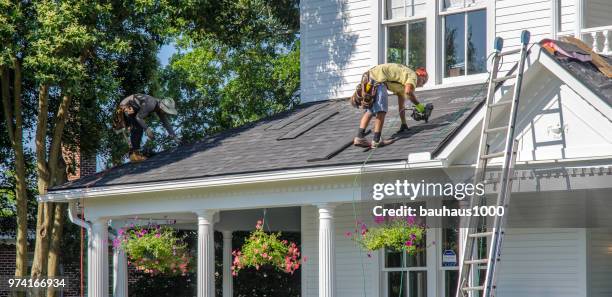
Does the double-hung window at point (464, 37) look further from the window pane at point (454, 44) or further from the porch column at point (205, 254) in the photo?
the porch column at point (205, 254)

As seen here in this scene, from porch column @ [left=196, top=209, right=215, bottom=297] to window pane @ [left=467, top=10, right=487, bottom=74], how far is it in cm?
486

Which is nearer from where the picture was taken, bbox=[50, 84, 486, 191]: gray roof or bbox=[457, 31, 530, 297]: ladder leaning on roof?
bbox=[457, 31, 530, 297]: ladder leaning on roof

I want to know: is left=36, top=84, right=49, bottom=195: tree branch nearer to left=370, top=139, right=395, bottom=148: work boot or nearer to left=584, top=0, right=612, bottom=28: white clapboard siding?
left=370, top=139, right=395, bottom=148: work boot

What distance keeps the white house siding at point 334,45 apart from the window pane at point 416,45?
30.5 inches

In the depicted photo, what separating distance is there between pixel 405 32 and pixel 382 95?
3.81m

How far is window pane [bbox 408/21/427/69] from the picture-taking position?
1916 cm

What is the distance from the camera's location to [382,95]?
15.9m

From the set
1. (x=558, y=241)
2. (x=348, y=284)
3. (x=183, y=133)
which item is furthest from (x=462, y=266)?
(x=183, y=133)

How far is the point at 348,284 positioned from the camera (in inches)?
744

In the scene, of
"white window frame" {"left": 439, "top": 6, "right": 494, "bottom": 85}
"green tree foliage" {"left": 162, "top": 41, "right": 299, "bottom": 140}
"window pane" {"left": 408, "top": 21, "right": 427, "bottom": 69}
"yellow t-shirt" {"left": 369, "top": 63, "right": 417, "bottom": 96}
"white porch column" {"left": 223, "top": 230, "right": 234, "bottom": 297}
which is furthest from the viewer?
"green tree foliage" {"left": 162, "top": 41, "right": 299, "bottom": 140}

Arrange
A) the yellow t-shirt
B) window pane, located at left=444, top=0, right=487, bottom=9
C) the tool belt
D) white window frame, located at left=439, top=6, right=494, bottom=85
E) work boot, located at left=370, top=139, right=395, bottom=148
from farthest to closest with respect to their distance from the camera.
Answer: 1. window pane, located at left=444, top=0, right=487, bottom=9
2. white window frame, located at left=439, top=6, right=494, bottom=85
3. the yellow t-shirt
4. the tool belt
5. work boot, located at left=370, top=139, right=395, bottom=148

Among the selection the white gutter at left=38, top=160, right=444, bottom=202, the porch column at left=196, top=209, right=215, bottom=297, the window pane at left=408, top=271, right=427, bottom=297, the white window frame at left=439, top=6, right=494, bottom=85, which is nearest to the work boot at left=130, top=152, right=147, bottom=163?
the white gutter at left=38, top=160, right=444, bottom=202

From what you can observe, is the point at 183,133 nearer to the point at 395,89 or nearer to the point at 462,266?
the point at 395,89

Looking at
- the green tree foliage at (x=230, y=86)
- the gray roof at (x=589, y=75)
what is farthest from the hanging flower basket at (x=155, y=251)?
the green tree foliage at (x=230, y=86)
